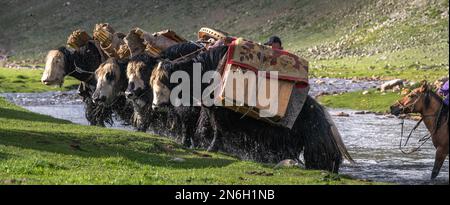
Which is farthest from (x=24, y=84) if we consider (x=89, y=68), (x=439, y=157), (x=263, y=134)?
(x=439, y=157)

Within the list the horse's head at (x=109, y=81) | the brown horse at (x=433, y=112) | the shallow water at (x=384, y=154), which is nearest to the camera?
the brown horse at (x=433, y=112)

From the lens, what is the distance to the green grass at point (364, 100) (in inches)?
1382

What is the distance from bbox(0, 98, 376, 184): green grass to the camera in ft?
40.4

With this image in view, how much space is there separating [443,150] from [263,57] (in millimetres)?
3707

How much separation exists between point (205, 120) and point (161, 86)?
1206 mm

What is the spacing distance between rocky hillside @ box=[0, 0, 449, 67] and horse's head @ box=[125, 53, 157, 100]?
1508 inches

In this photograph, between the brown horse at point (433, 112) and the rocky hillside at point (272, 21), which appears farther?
the rocky hillside at point (272, 21)

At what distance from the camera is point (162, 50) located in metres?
17.5

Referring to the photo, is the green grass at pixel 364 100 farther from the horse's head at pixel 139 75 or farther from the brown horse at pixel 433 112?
the brown horse at pixel 433 112

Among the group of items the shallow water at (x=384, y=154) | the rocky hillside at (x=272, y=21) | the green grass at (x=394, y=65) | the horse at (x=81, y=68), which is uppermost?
the rocky hillside at (x=272, y=21)

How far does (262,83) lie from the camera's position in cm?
1520

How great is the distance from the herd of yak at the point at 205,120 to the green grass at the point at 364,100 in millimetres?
17174

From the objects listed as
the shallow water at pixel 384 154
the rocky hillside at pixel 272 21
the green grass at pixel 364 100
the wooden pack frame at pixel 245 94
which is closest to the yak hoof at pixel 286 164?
the wooden pack frame at pixel 245 94
